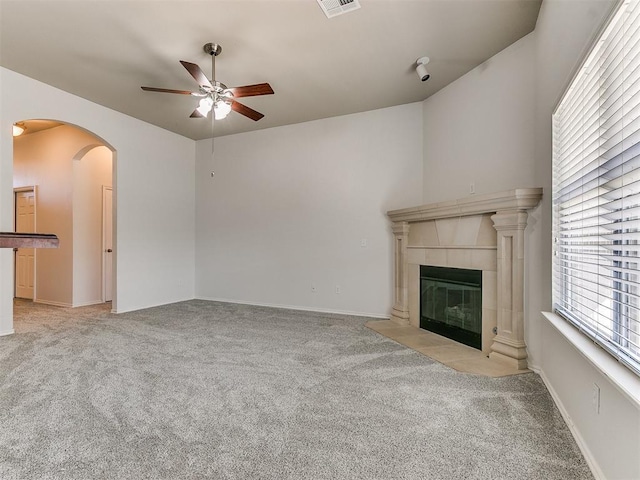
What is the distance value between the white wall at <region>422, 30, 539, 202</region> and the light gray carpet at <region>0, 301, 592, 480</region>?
6.04ft

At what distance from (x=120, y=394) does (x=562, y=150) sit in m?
3.43

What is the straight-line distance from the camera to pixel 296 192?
17.0 ft

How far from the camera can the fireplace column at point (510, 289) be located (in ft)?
8.74

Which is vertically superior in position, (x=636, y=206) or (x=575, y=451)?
(x=636, y=206)

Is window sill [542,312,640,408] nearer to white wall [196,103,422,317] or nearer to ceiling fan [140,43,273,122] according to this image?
white wall [196,103,422,317]

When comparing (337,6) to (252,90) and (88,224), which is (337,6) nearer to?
(252,90)

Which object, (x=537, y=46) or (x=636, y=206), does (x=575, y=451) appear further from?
(x=537, y=46)

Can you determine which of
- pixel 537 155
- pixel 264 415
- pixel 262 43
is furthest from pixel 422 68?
pixel 264 415

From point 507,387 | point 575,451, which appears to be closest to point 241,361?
point 507,387

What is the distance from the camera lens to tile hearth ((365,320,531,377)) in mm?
2623

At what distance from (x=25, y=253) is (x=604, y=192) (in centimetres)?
805

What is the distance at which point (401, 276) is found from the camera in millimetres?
4184

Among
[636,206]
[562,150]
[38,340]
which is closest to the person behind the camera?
[636,206]

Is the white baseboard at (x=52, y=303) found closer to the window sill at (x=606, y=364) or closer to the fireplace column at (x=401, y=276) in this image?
the fireplace column at (x=401, y=276)
